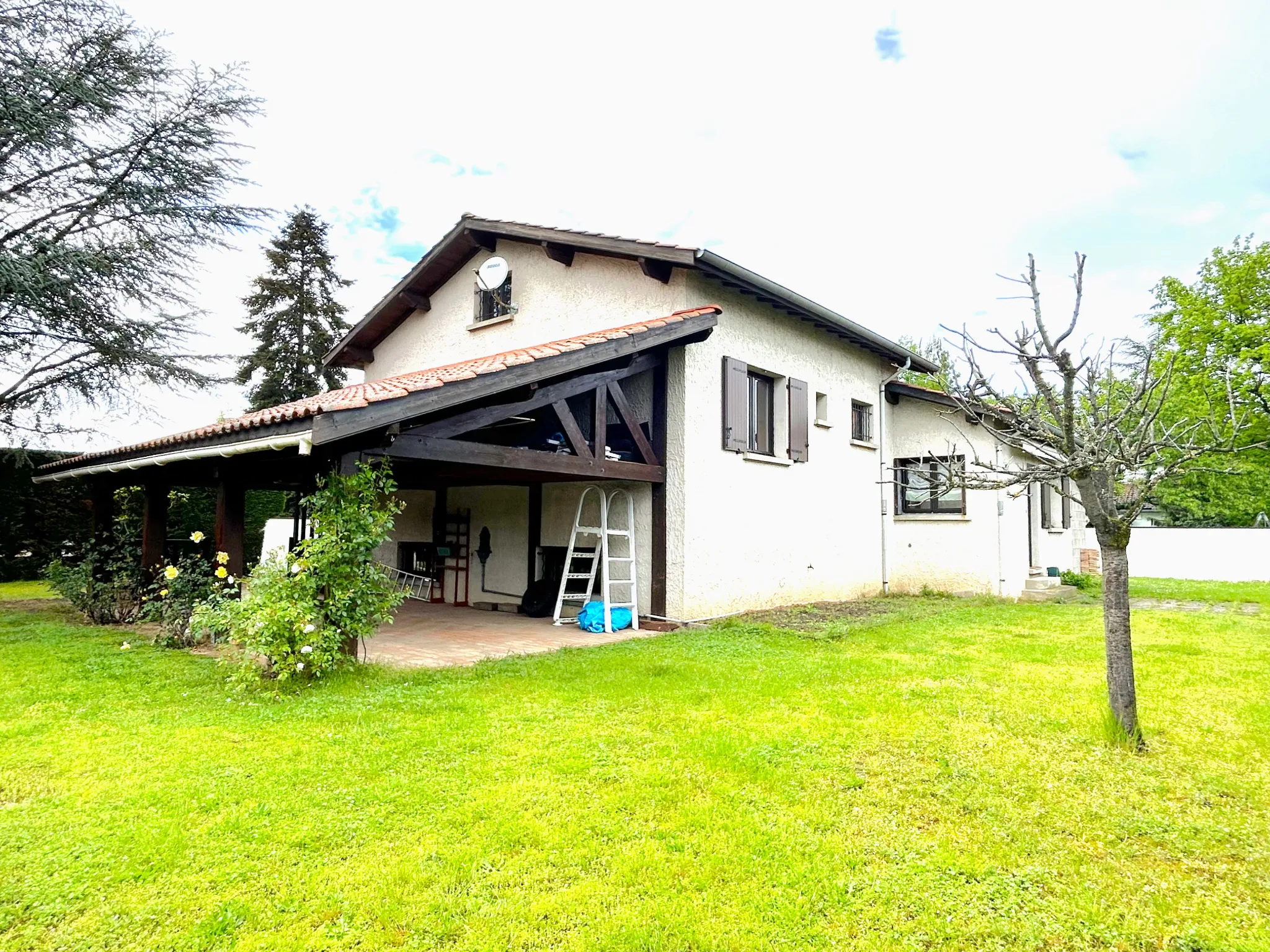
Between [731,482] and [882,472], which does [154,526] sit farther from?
[882,472]

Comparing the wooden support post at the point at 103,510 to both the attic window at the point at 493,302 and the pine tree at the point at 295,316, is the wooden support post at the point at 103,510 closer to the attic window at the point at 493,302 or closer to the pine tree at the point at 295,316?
the attic window at the point at 493,302

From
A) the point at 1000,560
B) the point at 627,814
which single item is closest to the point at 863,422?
the point at 1000,560

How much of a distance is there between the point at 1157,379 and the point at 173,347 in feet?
48.0

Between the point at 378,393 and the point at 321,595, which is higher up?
the point at 378,393

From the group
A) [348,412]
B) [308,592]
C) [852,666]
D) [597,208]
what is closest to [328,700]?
[308,592]

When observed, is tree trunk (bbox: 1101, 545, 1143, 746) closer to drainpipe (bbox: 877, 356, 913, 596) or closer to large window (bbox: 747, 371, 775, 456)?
large window (bbox: 747, 371, 775, 456)

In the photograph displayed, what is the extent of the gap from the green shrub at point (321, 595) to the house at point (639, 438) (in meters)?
0.37

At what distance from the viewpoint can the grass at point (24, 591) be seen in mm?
11539

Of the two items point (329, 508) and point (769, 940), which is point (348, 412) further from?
point (769, 940)

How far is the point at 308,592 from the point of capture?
213 inches

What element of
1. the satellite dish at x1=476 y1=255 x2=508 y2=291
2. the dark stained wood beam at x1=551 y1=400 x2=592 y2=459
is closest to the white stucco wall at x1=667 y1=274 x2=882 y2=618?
the dark stained wood beam at x1=551 y1=400 x2=592 y2=459

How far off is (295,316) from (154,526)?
16.6m

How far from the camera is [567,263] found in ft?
34.2

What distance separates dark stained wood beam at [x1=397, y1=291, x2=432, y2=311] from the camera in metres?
12.7
